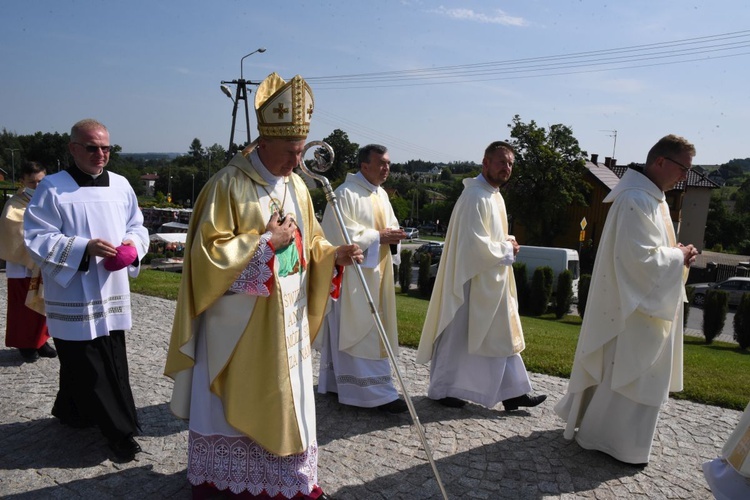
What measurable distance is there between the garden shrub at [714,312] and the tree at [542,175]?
72.6 ft

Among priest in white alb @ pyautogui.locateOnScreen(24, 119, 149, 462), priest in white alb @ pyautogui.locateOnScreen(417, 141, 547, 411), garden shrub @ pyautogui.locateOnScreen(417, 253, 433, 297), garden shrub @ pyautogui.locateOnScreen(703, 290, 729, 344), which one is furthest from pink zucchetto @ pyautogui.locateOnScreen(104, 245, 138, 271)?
garden shrub @ pyautogui.locateOnScreen(417, 253, 433, 297)

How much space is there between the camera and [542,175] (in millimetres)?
37812

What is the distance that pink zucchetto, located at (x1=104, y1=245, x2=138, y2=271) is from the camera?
4.09m

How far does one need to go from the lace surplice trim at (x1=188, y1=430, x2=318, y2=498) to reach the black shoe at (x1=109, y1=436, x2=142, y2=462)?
0.97m

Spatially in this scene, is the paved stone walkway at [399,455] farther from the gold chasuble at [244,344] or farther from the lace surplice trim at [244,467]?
the gold chasuble at [244,344]

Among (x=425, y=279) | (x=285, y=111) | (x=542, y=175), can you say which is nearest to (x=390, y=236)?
(x=285, y=111)

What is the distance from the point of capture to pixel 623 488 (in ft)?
13.3

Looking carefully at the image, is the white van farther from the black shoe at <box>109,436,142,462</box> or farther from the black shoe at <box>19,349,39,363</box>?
the black shoe at <box>109,436,142,462</box>

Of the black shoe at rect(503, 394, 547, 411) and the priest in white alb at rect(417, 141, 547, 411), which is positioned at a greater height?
the priest in white alb at rect(417, 141, 547, 411)

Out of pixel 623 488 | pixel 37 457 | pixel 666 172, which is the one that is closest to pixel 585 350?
pixel 623 488

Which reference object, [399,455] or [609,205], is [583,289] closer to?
[399,455]

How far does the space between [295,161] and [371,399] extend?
104 inches

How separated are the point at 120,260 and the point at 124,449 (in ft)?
4.43

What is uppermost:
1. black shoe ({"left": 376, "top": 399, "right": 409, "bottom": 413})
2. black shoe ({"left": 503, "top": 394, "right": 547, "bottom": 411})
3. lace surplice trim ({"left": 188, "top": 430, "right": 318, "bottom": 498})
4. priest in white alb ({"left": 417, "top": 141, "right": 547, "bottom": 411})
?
priest in white alb ({"left": 417, "top": 141, "right": 547, "bottom": 411})
